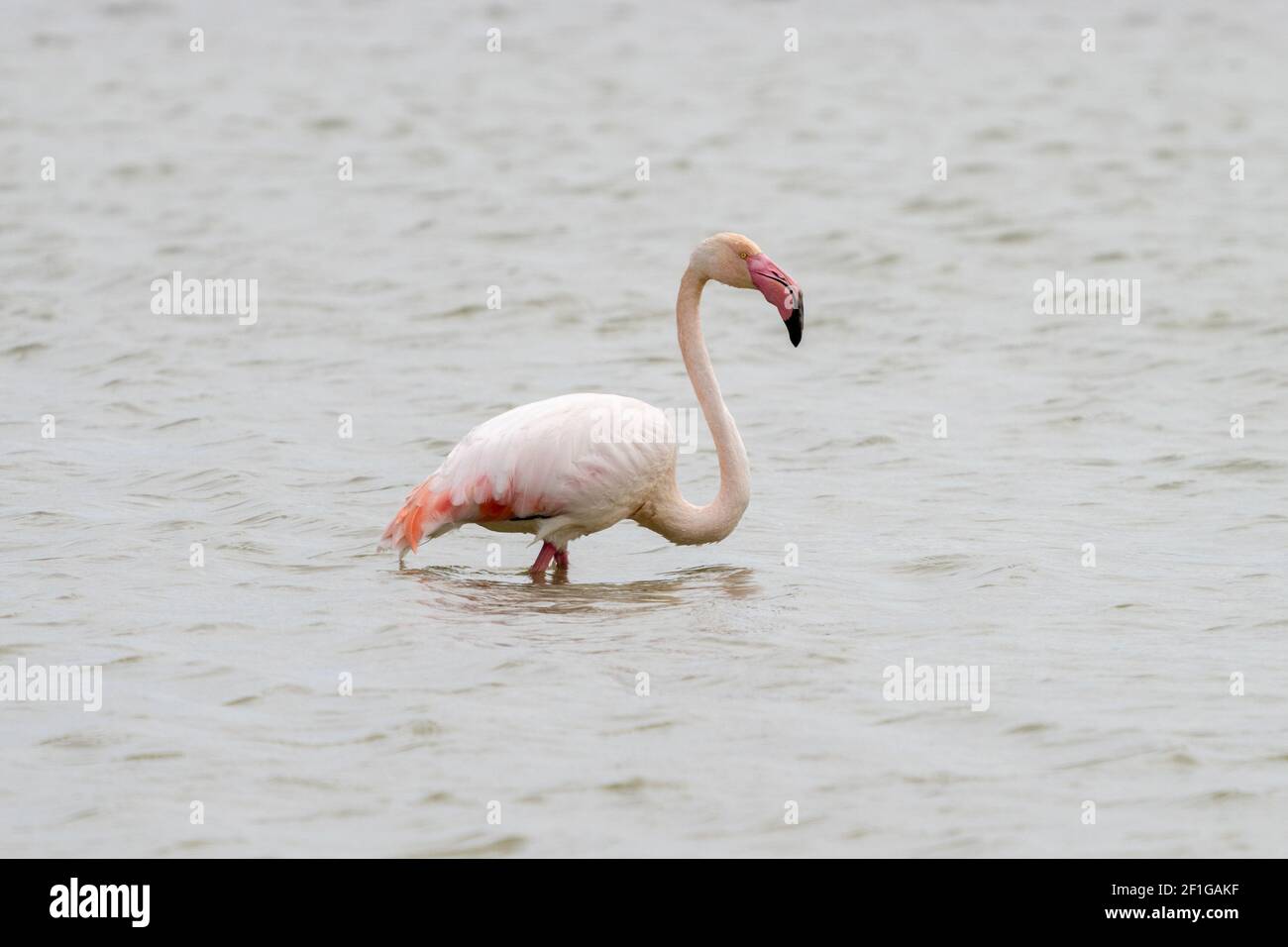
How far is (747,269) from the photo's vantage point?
9.28 m

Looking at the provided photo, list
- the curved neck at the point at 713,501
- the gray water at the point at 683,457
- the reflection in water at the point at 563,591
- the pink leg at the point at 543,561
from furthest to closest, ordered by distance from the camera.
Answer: the pink leg at the point at 543,561 → the curved neck at the point at 713,501 → the reflection in water at the point at 563,591 → the gray water at the point at 683,457

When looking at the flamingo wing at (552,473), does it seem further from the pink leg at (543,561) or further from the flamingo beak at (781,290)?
the flamingo beak at (781,290)

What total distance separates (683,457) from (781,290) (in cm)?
335

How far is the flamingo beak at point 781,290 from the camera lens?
8.97 m

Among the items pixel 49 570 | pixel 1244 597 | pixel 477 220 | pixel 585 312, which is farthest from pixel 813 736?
pixel 477 220

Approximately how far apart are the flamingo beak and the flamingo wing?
2.47 feet

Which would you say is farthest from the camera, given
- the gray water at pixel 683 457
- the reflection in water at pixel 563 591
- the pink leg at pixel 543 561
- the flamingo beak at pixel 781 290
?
the pink leg at pixel 543 561

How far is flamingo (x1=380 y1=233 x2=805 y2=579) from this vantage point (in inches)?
349

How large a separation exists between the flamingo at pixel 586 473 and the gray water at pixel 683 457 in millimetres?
347

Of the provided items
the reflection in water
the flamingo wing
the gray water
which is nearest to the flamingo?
the flamingo wing

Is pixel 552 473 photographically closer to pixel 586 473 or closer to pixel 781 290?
pixel 586 473

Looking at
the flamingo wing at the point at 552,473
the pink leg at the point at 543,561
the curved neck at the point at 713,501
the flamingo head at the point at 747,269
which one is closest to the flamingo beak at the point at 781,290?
the flamingo head at the point at 747,269

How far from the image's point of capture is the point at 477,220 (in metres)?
19.8

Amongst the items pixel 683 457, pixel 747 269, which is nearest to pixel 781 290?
pixel 747 269
